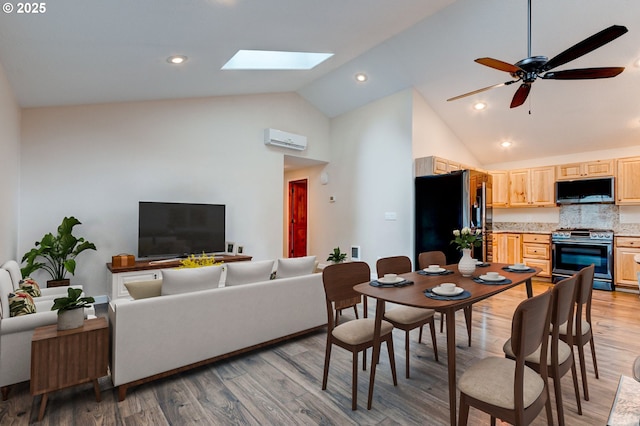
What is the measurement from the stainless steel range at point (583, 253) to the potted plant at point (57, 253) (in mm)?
7545

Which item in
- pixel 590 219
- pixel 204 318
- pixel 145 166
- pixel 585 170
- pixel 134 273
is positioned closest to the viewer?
pixel 204 318

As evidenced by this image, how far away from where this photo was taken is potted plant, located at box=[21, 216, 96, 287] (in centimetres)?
382

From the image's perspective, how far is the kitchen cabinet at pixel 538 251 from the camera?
6.13 m

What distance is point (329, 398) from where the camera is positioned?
2.22 m

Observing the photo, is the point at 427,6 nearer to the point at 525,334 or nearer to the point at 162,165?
the point at 525,334

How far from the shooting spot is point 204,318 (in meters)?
2.56

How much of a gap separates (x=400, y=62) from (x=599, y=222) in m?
4.72

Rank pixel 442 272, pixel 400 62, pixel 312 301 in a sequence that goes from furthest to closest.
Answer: pixel 400 62 → pixel 312 301 → pixel 442 272

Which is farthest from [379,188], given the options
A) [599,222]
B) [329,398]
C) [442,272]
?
[329,398]

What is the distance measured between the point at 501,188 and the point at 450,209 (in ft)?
8.36

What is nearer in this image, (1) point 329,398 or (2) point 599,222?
(1) point 329,398

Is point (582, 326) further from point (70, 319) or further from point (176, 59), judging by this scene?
point (176, 59)

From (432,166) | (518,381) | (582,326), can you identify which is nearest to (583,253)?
(432,166)

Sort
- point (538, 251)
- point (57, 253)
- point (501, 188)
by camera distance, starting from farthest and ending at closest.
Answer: point (501, 188)
point (538, 251)
point (57, 253)
